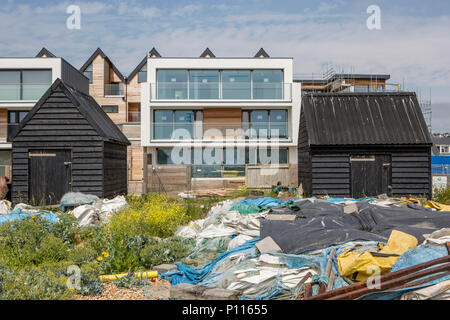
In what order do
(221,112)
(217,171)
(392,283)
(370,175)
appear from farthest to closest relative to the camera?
(221,112), (217,171), (370,175), (392,283)

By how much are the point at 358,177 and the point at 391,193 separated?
5.10 feet

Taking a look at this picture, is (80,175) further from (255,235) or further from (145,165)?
(255,235)

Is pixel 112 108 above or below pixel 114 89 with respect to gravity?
below

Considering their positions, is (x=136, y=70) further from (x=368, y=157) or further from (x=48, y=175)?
(x=368, y=157)

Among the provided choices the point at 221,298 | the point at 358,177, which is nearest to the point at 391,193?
the point at 358,177

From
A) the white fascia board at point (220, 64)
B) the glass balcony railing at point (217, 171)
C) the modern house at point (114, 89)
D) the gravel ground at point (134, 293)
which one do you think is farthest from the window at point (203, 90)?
the gravel ground at point (134, 293)

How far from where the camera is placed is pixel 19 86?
28312 millimetres

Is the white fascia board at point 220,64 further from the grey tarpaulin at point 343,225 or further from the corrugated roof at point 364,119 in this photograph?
the grey tarpaulin at point 343,225

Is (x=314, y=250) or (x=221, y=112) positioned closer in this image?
(x=314, y=250)

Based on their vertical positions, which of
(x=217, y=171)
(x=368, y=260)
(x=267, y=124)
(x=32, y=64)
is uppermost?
(x=32, y=64)

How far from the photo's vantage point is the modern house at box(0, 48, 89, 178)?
2800 cm

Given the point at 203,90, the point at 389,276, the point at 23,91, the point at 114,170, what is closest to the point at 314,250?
the point at 389,276

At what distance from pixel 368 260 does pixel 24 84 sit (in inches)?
1121
